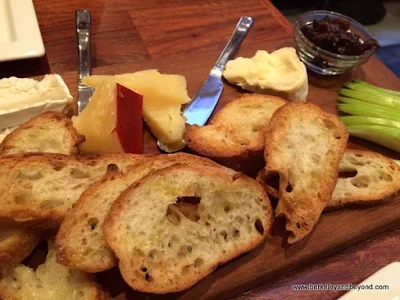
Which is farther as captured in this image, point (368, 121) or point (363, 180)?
point (368, 121)

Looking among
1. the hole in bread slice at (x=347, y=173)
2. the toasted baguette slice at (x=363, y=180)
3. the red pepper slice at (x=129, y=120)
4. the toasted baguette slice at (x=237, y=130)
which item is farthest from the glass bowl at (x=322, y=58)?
the red pepper slice at (x=129, y=120)

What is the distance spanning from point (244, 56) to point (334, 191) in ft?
3.66

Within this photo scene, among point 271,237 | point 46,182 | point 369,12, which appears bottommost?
point 369,12

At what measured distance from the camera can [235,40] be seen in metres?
2.80

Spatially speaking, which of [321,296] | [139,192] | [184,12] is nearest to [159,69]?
[184,12]

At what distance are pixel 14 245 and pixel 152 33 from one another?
1.72m

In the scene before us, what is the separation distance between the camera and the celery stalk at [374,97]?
2510 millimetres

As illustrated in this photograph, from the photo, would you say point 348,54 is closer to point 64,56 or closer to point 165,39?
point 165,39

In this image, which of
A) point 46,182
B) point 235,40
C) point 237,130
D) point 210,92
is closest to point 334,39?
point 235,40

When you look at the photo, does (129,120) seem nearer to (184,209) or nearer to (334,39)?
(184,209)

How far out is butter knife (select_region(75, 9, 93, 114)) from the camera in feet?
7.32

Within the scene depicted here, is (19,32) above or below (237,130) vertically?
above

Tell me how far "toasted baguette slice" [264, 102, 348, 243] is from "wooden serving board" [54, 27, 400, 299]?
109 millimetres

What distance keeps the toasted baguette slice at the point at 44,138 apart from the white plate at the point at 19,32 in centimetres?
49
